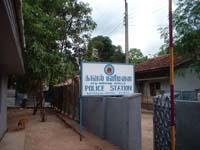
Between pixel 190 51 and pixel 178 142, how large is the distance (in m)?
14.3

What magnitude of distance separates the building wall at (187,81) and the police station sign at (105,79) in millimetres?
12575

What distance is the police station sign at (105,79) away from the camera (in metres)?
13.0

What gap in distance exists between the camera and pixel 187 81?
25672 millimetres

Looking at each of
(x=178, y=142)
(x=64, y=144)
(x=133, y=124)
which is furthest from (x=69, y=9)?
(x=178, y=142)

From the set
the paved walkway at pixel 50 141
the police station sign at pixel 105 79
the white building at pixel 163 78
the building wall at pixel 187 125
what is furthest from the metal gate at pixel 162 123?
the white building at pixel 163 78

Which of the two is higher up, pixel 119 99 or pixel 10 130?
pixel 119 99

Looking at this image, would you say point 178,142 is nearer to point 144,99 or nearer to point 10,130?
point 10,130

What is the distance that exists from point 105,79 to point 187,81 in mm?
13859

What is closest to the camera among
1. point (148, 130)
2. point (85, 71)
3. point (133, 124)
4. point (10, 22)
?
point (10, 22)

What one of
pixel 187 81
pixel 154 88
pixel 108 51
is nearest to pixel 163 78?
pixel 187 81

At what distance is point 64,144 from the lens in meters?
11.8

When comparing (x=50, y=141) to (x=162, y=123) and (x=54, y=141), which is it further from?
(x=162, y=123)

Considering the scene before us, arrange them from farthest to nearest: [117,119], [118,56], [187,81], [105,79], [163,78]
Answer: [118,56]
[163,78]
[187,81]
[105,79]
[117,119]

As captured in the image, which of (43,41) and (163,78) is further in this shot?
(163,78)
